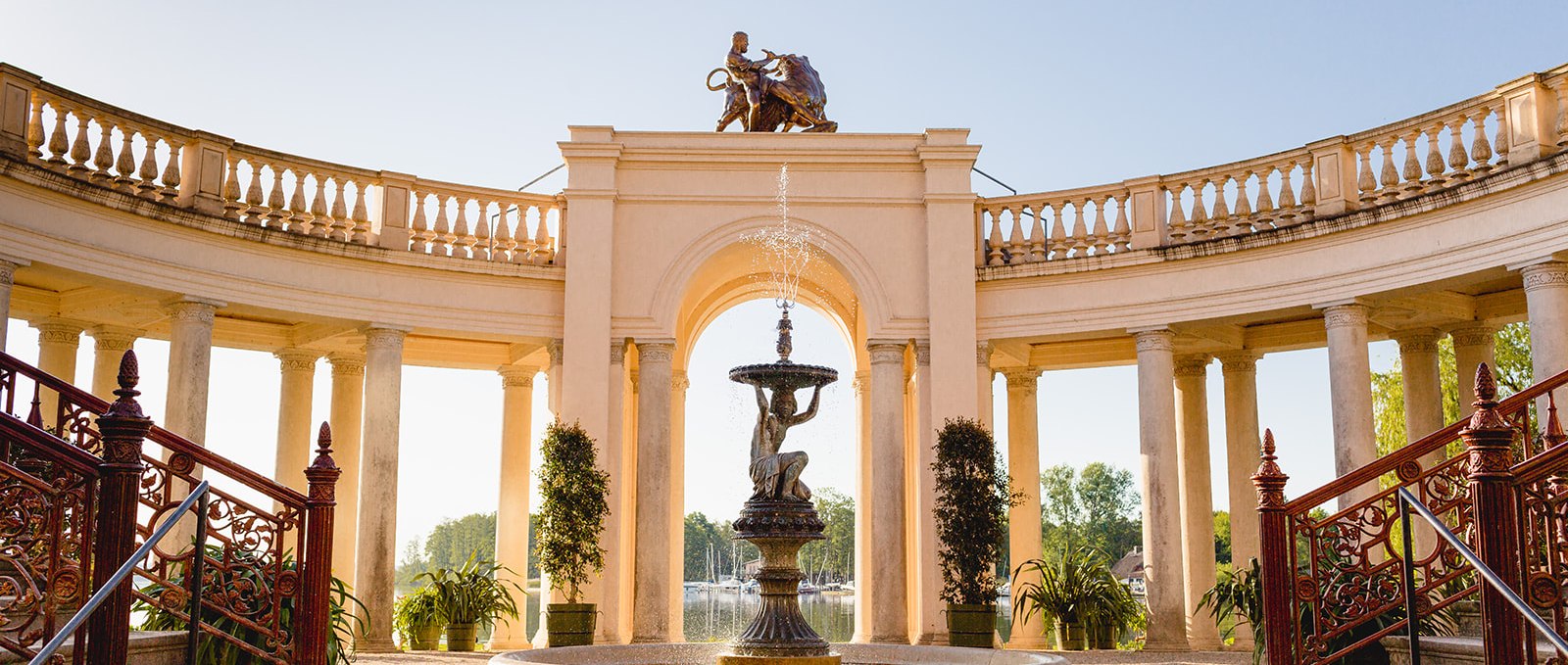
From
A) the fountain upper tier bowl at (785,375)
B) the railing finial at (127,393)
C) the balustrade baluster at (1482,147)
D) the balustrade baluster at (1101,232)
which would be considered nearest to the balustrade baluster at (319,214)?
the fountain upper tier bowl at (785,375)

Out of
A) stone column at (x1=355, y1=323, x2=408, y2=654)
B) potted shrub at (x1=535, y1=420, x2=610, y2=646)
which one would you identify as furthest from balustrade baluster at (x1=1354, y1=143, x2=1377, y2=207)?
stone column at (x1=355, y1=323, x2=408, y2=654)

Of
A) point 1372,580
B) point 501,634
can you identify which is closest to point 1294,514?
point 1372,580

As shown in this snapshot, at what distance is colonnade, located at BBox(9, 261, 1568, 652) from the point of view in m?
19.2

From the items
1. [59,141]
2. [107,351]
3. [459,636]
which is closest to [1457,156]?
[459,636]

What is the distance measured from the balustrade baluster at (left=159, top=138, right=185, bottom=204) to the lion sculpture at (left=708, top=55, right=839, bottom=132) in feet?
27.7

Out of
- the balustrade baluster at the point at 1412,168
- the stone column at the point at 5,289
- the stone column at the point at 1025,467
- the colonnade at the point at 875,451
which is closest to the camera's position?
the stone column at the point at 5,289

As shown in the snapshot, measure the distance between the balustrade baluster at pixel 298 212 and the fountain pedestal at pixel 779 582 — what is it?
31.4 ft

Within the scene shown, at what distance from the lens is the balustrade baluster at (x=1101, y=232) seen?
21469mm

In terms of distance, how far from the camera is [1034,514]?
966 inches

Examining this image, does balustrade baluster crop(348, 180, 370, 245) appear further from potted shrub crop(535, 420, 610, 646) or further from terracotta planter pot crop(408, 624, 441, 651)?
terracotta planter pot crop(408, 624, 441, 651)

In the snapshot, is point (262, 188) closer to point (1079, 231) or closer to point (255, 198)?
point (255, 198)

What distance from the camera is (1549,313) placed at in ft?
54.7

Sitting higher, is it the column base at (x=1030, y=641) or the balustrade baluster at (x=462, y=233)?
the balustrade baluster at (x=462, y=233)

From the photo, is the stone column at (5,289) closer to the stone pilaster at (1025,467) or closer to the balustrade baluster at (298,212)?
the balustrade baluster at (298,212)
